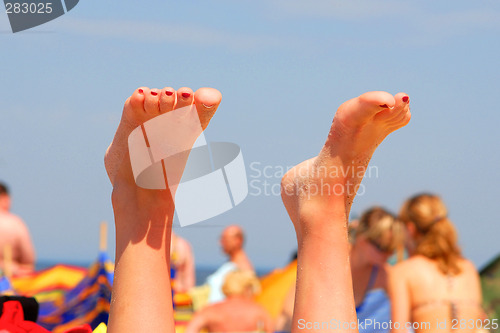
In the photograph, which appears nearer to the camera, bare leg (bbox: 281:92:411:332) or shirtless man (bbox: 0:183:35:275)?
bare leg (bbox: 281:92:411:332)

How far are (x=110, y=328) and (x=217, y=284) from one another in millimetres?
3957

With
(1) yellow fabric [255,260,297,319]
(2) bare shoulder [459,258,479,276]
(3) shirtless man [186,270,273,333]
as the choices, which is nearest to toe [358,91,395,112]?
(2) bare shoulder [459,258,479,276]

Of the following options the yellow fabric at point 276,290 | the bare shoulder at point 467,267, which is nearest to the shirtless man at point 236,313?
the yellow fabric at point 276,290

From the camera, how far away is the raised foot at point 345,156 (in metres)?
1.93

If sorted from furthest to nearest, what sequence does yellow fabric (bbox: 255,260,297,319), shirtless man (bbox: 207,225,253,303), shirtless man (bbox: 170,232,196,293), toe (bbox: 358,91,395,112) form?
1. shirtless man (bbox: 170,232,196,293)
2. shirtless man (bbox: 207,225,253,303)
3. yellow fabric (bbox: 255,260,297,319)
4. toe (bbox: 358,91,395,112)

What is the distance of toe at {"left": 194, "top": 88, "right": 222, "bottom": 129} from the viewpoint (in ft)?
6.18

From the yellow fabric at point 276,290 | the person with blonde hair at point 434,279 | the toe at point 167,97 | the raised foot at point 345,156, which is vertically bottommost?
the yellow fabric at point 276,290

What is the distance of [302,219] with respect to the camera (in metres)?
2.00

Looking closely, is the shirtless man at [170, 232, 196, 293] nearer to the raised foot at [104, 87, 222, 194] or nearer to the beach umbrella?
the beach umbrella

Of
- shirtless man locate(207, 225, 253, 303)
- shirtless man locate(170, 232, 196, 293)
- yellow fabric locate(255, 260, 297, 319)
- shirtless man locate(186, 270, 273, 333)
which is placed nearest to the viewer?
shirtless man locate(186, 270, 273, 333)

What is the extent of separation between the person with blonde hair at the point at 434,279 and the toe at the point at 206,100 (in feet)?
7.00

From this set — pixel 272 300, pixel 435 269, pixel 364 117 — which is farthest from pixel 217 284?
pixel 364 117

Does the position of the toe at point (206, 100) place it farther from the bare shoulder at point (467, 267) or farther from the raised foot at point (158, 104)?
the bare shoulder at point (467, 267)

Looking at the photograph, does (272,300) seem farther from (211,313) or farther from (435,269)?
(435,269)
